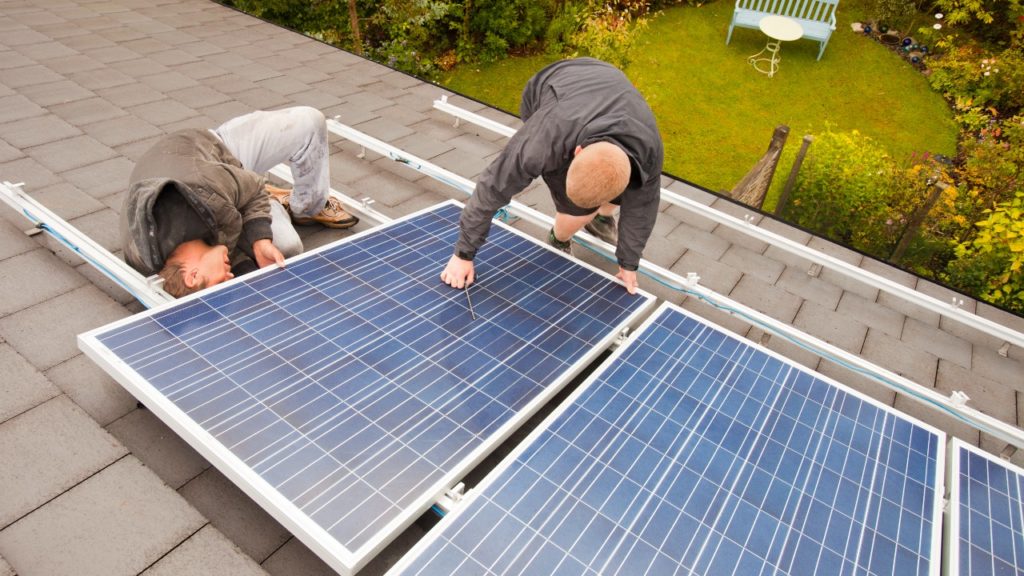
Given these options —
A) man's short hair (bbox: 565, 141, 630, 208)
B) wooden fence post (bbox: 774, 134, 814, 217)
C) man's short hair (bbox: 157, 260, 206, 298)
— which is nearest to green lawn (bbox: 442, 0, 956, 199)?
wooden fence post (bbox: 774, 134, 814, 217)

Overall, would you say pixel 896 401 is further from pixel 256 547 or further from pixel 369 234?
pixel 256 547

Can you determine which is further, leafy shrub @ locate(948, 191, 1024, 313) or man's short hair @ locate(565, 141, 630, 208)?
leafy shrub @ locate(948, 191, 1024, 313)

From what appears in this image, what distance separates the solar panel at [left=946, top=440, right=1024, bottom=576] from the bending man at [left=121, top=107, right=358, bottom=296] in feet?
9.90

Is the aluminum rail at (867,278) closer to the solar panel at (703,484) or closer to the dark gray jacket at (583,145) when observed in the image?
the dark gray jacket at (583,145)

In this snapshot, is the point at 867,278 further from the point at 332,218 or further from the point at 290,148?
the point at 290,148

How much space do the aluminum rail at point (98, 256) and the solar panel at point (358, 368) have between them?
0.44m

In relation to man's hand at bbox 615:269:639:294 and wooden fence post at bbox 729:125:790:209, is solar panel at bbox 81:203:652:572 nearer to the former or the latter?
man's hand at bbox 615:269:639:294

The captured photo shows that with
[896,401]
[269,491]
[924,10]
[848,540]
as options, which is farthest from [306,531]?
[924,10]

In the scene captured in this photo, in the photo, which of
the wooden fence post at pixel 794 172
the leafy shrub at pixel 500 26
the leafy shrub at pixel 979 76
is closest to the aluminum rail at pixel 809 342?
the wooden fence post at pixel 794 172

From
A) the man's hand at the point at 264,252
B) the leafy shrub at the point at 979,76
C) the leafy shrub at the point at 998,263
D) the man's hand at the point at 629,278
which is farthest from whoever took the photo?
the leafy shrub at the point at 979,76

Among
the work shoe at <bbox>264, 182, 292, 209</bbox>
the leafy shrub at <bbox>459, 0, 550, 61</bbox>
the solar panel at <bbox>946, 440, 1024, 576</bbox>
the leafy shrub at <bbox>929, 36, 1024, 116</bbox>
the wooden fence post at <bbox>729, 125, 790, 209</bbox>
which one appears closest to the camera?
the solar panel at <bbox>946, 440, 1024, 576</bbox>

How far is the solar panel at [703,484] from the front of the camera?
1791 millimetres

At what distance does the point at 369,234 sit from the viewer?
323 cm

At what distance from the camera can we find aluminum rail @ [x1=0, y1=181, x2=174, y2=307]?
108 inches
